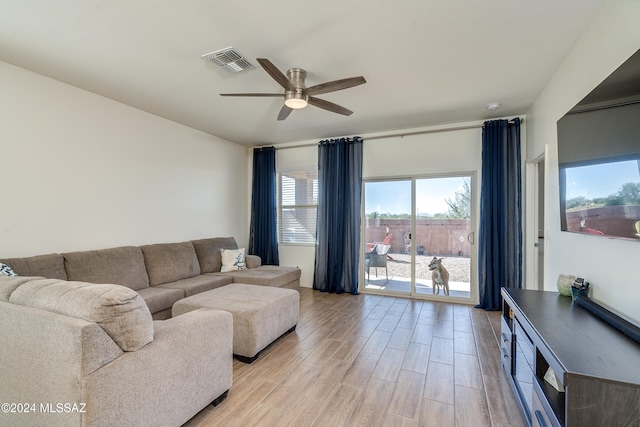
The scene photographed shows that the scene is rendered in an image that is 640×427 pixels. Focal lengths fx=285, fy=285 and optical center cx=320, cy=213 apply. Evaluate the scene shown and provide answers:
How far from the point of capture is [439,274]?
4.32 m

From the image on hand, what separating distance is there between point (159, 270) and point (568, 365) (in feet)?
13.0

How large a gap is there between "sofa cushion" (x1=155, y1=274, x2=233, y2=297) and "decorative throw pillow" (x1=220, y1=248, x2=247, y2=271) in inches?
16.6

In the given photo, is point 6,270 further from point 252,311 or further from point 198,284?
point 252,311

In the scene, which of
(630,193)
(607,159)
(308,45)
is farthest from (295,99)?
(630,193)

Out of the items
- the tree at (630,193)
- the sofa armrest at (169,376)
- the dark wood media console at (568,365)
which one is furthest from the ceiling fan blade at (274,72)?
the dark wood media console at (568,365)

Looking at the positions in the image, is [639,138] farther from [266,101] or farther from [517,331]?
[266,101]

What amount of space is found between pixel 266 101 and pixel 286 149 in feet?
6.82

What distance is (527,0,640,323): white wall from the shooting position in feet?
5.07

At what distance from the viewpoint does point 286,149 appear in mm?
5496

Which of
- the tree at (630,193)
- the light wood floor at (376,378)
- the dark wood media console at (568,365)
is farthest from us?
the light wood floor at (376,378)

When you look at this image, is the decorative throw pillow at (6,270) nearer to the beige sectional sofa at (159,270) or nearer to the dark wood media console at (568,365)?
the beige sectional sofa at (159,270)

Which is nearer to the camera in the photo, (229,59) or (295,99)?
(229,59)

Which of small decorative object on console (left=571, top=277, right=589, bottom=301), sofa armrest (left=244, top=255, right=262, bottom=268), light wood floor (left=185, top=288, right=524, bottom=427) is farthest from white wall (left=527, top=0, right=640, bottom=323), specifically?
sofa armrest (left=244, top=255, right=262, bottom=268)

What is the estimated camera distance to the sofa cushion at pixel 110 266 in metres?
2.89
